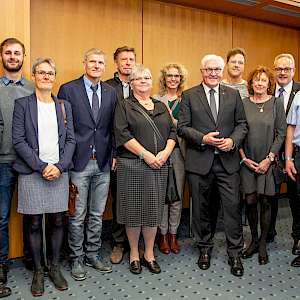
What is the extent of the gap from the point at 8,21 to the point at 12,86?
53cm

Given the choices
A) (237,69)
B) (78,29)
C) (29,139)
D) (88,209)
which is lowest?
(88,209)

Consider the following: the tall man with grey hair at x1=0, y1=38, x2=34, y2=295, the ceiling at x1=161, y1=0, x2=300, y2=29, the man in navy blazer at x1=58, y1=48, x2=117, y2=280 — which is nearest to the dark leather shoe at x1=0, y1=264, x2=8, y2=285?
the tall man with grey hair at x1=0, y1=38, x2=34, y2=295

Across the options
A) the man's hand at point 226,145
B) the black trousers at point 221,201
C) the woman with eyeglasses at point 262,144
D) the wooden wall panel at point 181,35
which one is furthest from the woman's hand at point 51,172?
the wooden wall panel at point 181,35

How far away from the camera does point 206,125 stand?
2.91m

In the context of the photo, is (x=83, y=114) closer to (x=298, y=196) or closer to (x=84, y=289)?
(x=84, y=289)

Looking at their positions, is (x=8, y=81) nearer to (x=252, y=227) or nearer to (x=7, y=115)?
(x=7, y=115)

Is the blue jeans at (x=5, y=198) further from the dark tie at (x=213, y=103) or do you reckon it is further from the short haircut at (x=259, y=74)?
the short haircut at (x=259, y=74)

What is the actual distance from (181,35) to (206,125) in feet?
6.13

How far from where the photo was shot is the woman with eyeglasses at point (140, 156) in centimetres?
278

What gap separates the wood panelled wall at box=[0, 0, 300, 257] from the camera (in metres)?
2.99

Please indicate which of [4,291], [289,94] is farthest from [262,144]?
[4,291]

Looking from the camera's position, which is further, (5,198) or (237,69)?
(237,69)

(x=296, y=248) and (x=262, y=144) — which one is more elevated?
(x=262, y=144)

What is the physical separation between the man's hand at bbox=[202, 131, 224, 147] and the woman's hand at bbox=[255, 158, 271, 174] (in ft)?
1.37
